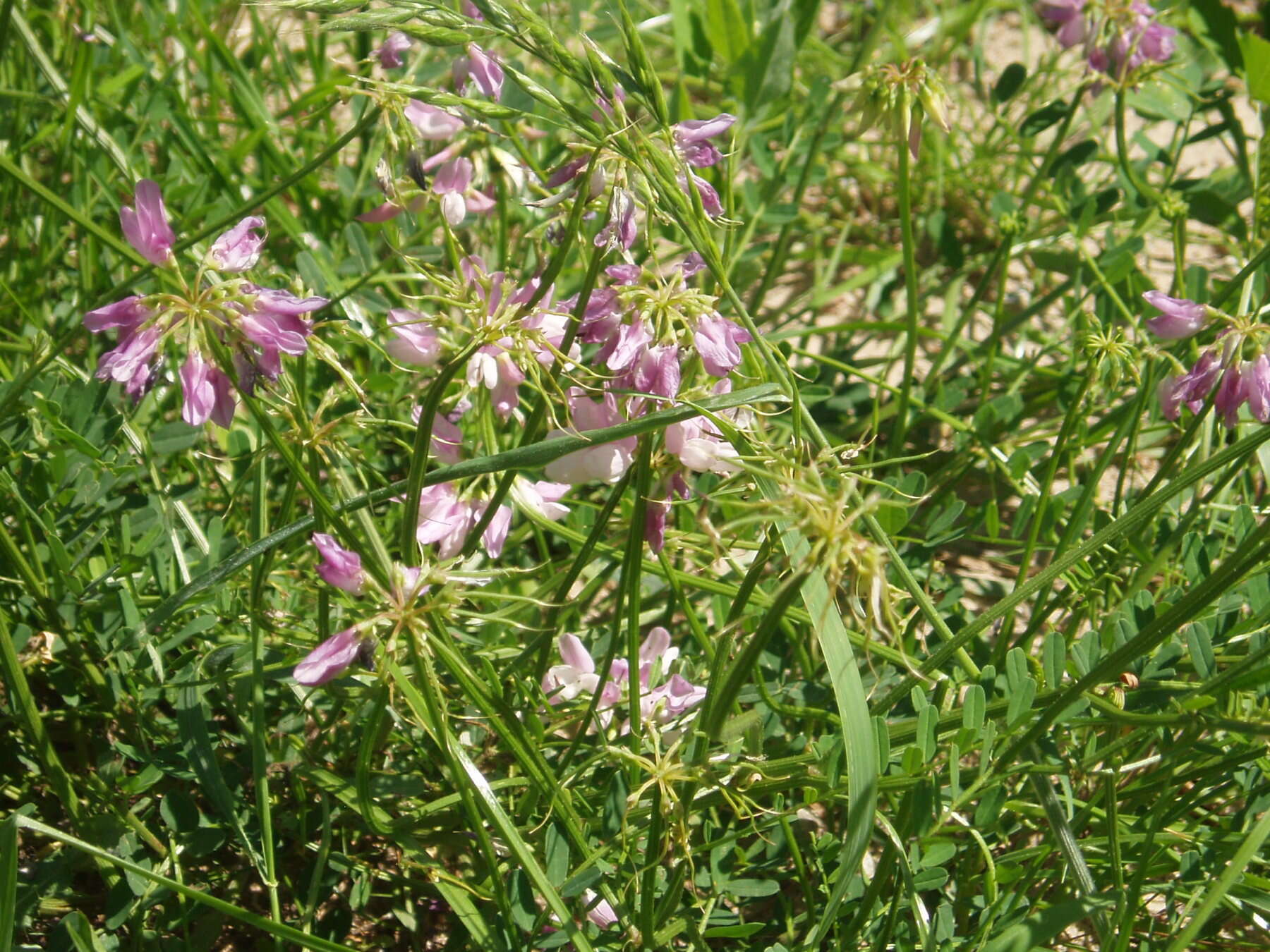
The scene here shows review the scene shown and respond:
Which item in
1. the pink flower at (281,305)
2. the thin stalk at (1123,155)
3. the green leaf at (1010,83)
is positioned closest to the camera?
the pink flower at (281,305)

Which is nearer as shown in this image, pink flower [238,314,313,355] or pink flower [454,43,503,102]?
pink flower [238,314,313,355]

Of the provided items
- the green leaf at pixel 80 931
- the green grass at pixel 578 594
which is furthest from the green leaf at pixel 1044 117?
the green leaf at pixel 80 931

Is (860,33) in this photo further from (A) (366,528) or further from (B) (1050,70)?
(A) (366,528)

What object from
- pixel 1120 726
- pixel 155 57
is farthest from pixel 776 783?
pixel 155 57

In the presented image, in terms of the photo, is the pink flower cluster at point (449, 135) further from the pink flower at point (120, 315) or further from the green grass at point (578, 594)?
the pink flower at point (120, 315)

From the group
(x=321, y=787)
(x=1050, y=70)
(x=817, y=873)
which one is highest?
(x=1050, y=70)

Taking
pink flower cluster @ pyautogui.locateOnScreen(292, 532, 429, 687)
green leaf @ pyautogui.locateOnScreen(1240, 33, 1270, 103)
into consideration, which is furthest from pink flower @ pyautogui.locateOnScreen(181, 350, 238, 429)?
green leaf @ pyautogui.locateOnScreen(1240, 33, 1270, 103)

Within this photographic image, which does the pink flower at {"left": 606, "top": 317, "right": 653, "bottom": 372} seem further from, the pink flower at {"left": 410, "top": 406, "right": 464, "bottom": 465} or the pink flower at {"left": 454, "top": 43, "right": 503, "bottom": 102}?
the pink flower at {"left": 454, "top": 43, "right": 503, "bottom": 102}
